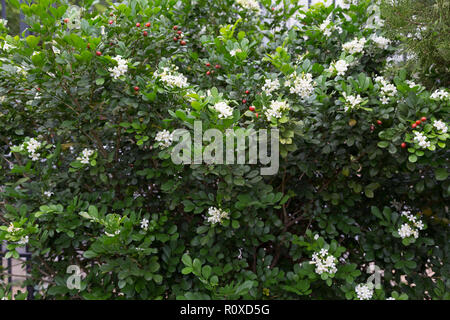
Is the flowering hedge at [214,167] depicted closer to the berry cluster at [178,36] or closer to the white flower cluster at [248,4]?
the berry cluster at [178,36]

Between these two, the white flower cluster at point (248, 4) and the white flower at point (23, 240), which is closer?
the white flower at point (23, 240)

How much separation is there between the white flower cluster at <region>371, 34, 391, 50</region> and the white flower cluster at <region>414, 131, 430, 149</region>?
747 mm

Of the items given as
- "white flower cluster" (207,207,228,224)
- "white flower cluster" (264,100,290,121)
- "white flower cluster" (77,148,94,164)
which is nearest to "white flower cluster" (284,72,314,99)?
"white flower cluster" (264,100,290,121)

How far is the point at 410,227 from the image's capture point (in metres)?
1.88

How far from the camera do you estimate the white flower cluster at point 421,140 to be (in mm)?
1589

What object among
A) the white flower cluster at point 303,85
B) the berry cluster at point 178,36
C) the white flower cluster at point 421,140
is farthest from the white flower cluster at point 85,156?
the white flower cluster at point 421,140

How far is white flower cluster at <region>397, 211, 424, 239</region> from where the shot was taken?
1852mm

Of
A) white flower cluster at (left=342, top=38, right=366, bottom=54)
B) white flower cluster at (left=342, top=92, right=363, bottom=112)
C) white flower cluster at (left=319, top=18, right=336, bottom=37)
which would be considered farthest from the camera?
white flower cluster at (left=319, top=18, right=336, bottom=37)

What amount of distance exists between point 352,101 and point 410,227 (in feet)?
2.37

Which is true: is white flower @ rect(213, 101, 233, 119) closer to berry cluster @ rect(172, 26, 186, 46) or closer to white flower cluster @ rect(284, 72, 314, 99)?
white flower cluster @ rect(284, 72, 314, 99)

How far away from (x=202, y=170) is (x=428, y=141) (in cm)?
97

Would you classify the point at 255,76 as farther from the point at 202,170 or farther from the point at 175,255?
the point at 175,255

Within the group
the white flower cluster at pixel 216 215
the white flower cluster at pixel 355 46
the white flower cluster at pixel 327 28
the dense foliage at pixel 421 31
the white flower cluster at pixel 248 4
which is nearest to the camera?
the white flower cluster at pixel 216 215
